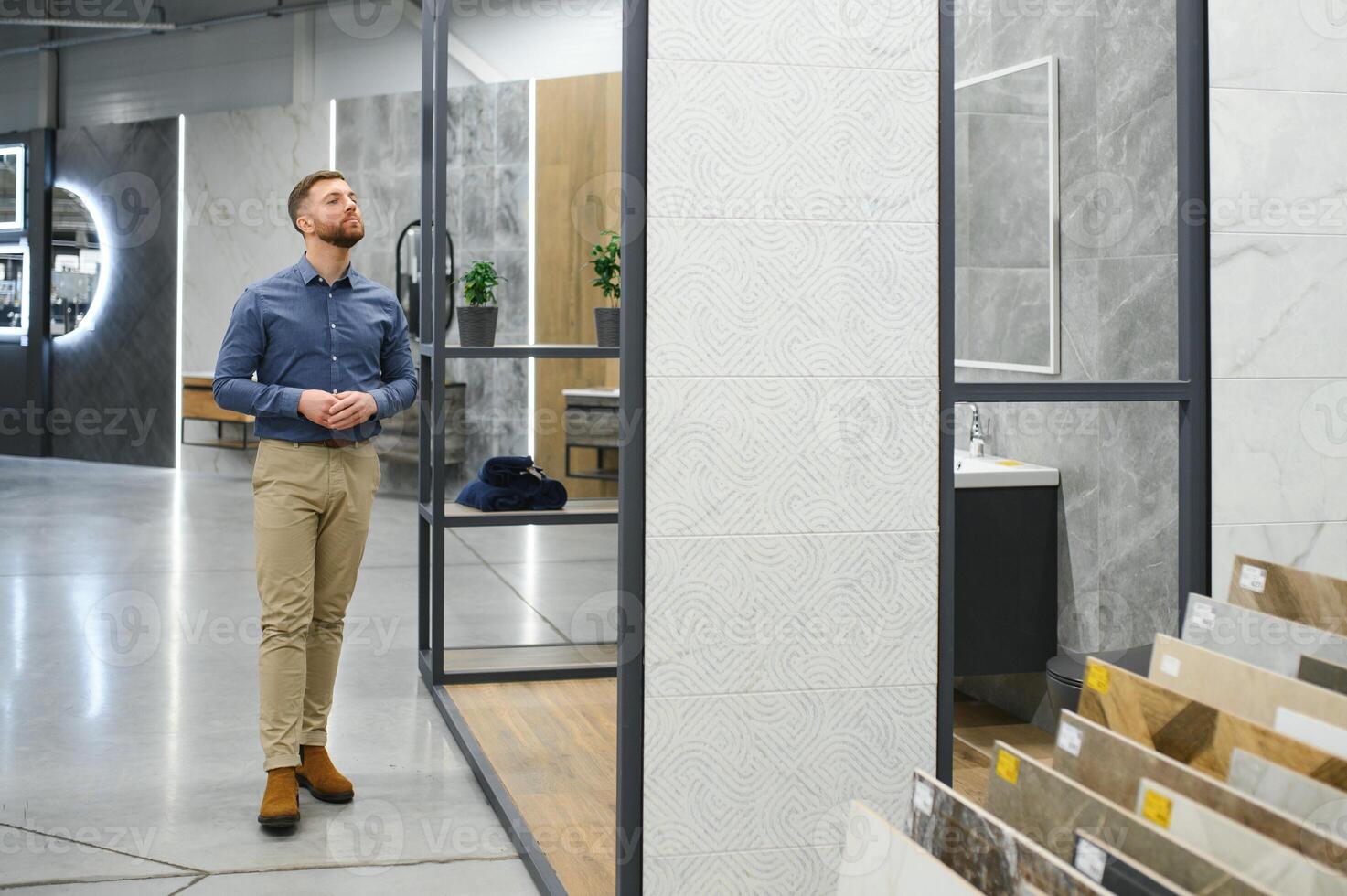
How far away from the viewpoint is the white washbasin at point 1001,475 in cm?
376

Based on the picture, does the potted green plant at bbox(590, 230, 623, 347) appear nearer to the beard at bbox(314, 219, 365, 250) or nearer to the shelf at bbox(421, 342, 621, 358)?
the shelf at bbox(421, 342, 621, 358)

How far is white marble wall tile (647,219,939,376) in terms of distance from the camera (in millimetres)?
2232

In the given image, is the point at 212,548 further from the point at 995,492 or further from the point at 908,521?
the point at 908,521

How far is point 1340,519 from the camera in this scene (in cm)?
255

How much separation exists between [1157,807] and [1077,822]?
90mm

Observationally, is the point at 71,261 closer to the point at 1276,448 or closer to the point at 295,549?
the point at 295,549

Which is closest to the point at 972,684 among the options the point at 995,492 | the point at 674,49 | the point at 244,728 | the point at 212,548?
the point at 995,492

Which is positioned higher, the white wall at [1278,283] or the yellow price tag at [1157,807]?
the white wall at [1278,283]

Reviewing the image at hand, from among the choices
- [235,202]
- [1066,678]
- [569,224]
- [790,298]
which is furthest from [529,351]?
[235,202]

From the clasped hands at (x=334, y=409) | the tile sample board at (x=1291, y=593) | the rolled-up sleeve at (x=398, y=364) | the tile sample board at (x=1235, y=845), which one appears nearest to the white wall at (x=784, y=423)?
the tile sample board at (x=1291, y=593)

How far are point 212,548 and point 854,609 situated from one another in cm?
600

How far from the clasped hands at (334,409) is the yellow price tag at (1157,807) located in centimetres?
226

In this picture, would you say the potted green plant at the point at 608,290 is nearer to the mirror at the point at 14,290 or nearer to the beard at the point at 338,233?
the beard at the point at 338,233

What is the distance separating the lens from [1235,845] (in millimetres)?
1357
